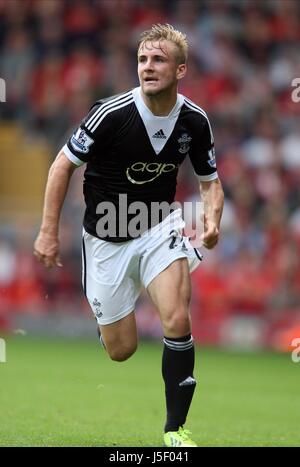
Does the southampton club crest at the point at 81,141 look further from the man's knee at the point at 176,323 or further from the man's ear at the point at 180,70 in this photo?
the man's knee at the point at 176,323

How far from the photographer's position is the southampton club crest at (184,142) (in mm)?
6672

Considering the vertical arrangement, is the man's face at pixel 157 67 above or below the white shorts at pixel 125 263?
above

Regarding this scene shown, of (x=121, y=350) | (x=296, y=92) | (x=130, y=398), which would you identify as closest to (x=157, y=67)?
(x=121, y=350)

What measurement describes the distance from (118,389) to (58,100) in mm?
8249

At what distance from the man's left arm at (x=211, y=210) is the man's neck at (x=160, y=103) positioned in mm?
641

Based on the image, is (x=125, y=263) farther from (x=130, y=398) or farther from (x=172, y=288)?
(x=130, y=398)

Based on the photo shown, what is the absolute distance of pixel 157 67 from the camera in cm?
641

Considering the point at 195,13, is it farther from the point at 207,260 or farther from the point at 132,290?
the point at 132,290

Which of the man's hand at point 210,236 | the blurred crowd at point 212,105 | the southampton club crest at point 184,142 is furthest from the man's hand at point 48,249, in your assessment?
the blurred crowd at point 212,105

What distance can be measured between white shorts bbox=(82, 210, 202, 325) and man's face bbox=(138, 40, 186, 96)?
860mm

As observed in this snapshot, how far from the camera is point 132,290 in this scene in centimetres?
688

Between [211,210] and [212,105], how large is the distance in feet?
30.2

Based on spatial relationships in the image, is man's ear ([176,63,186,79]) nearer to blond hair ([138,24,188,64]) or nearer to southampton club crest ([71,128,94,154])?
blond hair ([138,24,188,64])

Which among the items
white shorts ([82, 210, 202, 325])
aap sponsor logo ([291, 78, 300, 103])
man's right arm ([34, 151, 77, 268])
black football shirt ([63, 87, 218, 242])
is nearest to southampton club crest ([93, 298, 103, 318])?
white shorts ([82, 210, 202, 325])
